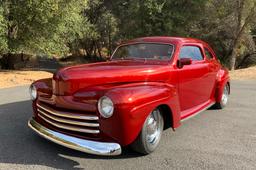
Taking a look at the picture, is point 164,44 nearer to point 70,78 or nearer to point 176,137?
point 176,137

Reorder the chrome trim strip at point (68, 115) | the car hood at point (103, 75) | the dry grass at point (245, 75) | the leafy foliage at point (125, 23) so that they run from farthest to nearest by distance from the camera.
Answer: the leafy foliage at point (125, 23)
the dry grass at point (245, 75)
the car hood at point (103, 75)
the chrome trim strip at point (68, 115)

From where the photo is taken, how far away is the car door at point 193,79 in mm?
5672

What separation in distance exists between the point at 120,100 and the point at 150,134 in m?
0.89

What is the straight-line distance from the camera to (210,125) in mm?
6270

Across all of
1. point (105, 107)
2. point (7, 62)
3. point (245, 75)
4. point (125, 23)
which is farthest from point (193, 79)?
point (125, 23)

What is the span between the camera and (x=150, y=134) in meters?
4.72

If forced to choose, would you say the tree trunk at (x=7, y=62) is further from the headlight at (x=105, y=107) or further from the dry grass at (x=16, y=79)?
the headlight at (x=105, y=107)

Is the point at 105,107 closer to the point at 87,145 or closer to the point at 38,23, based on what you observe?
the point at 87,145

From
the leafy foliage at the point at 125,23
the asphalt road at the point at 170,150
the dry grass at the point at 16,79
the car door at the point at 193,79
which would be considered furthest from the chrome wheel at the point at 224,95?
the leafy foliage at the point at 125,23

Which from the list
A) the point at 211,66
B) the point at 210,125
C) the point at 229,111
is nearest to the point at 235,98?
the point at 229,111

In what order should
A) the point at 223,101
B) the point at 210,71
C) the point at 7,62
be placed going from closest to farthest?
1. the point at 210,71
2. the point at 223,101
3. the point at 7,62

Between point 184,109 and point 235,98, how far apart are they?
386 centimetres

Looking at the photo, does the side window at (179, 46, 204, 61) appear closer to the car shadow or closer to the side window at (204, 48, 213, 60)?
the side window at (204, 48, 213, 60)

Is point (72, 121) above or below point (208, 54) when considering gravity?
below
